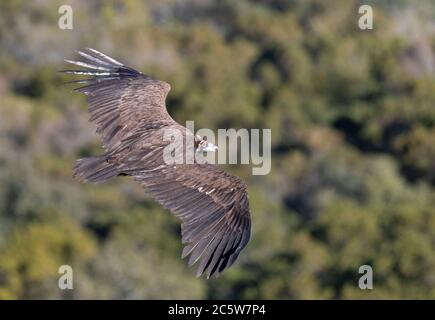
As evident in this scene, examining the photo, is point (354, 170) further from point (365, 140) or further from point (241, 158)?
point (241, 158)

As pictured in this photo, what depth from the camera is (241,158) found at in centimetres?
3344

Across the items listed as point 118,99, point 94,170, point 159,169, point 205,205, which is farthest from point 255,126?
point 205,205

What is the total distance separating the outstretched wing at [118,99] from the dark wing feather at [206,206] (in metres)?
1.05

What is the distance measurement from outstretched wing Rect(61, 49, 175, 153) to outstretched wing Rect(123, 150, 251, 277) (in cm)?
100

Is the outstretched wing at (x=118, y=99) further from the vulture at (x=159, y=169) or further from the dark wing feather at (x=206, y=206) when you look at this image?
the dark wing feather at (x=206, y=206)

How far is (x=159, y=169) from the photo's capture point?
38.0ft

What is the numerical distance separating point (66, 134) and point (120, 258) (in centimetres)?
1253

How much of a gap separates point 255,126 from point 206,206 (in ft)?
115

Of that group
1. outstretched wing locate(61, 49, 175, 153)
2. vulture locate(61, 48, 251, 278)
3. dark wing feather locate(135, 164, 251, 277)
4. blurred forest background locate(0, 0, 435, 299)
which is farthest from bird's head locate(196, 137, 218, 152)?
blurred forest background locate(0, 0, 435, 299)

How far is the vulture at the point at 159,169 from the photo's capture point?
11.0 meters

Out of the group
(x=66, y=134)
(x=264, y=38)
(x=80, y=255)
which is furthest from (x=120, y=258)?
(x=264, y=38)

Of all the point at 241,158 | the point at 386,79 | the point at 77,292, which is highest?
the point at 386,79

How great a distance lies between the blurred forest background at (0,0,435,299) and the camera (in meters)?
31.9

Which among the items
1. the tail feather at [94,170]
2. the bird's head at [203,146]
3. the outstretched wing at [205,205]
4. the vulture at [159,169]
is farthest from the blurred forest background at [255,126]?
the outstretched wing at [205,205]
